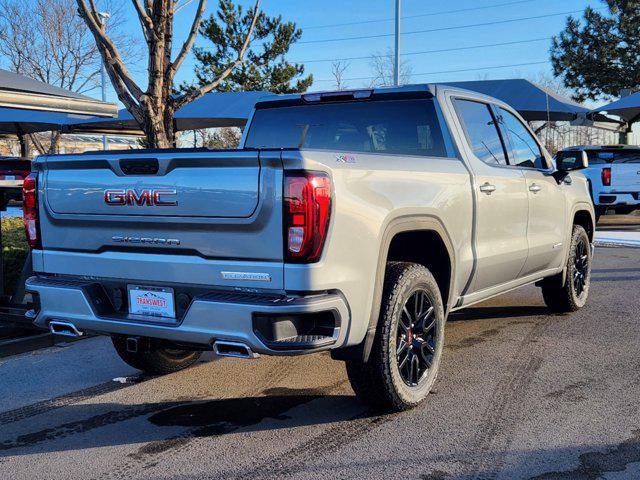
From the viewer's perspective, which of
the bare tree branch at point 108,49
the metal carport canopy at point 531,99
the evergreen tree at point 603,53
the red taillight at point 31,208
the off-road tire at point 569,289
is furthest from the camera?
the evergreen tree at point 603,53

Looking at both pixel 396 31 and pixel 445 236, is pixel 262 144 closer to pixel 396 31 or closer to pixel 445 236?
pixel 445 236

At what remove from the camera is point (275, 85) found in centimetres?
3372

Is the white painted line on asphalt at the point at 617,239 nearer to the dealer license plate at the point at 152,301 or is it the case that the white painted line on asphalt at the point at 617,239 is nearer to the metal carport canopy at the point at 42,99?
the metal carport canopy at the point at 42,99

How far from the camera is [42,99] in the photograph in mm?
5930

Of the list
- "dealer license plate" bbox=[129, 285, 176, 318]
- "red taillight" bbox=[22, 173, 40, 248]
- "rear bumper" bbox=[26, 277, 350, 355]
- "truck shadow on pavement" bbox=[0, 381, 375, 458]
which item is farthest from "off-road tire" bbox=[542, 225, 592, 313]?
"red taillight" bbox=[22, 173, 40, 248]

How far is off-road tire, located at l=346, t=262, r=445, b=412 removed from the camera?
159 inches

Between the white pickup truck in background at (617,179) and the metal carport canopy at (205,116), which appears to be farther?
the metal carport canopy at (205,116)

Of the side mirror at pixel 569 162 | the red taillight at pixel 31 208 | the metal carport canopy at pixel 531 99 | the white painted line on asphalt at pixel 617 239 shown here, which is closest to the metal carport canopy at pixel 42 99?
the red taillight at pixel 31 208

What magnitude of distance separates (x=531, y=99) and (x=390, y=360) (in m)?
19.7

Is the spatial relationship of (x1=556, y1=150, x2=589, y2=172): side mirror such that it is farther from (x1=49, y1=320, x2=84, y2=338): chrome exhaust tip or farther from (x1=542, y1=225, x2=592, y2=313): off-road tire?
(x1=49, y1=320, x2=84, y2=338): chrome exhaust tip

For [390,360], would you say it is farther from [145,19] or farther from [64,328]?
[145,19]

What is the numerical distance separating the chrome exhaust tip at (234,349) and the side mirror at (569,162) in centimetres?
376

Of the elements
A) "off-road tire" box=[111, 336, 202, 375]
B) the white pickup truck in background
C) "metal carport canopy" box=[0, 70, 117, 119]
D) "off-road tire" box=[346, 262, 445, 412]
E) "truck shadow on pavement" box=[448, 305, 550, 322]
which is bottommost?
"truck shadow on pavement" box=[448, 305, 550, 322]

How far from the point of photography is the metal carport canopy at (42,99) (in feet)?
18.6
